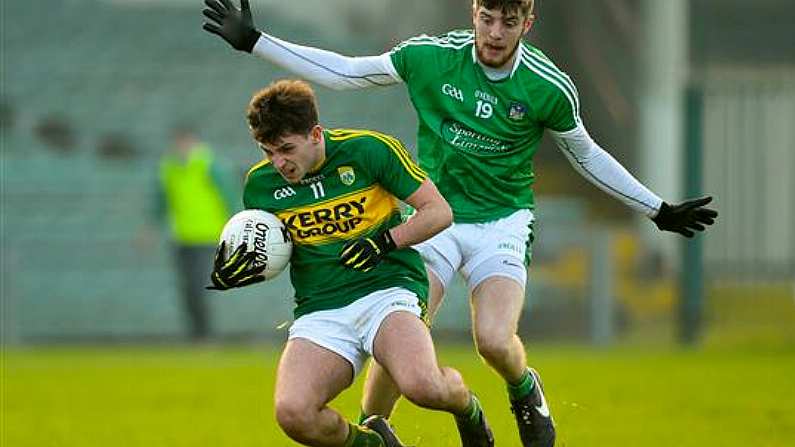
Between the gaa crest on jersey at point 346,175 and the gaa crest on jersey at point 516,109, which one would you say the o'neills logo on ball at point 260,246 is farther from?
the gaa crest on jersey at point 516,109

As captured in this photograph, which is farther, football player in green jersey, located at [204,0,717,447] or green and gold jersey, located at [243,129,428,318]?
football player in green jersey, located at [204,0,717,447]

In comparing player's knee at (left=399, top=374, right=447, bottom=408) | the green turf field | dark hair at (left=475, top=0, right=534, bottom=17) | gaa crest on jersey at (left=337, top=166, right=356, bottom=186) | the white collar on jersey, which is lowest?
the green turf field

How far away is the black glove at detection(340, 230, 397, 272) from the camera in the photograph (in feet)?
21.0

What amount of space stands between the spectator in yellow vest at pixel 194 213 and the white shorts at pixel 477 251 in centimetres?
883

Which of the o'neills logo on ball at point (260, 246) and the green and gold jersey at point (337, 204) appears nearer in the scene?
the o'neills logo on ball at point (260, 246)

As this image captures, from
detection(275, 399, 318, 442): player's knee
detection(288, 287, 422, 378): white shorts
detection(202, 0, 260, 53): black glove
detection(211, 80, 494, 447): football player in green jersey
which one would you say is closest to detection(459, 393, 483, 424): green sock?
detection(211, 80, 494, 447): football player in green jersey

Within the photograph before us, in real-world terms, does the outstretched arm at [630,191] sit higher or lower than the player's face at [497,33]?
lower

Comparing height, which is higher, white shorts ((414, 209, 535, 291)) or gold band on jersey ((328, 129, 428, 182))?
gold band on jersey ((328, 129, 428, 182))

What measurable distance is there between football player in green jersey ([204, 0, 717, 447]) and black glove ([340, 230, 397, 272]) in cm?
79

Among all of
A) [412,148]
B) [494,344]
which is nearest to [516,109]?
[494,344]

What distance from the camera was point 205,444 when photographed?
28.7 ft

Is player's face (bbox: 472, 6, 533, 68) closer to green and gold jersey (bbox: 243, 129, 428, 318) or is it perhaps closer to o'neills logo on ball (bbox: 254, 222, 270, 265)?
green and gold jersey (bbox: 243, 129, 428, 318)

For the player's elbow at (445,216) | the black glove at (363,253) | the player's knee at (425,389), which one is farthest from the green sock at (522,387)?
the black glove at (363,253)

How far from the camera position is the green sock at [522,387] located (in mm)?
7371
